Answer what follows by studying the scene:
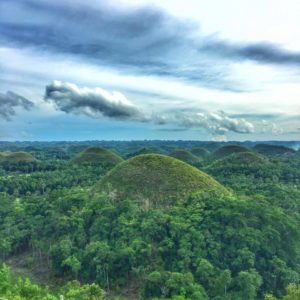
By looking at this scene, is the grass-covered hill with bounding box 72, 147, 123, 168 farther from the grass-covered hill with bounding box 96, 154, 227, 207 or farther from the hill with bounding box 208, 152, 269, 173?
the grass-covered hill with bounding box 96, 154, 227, 207

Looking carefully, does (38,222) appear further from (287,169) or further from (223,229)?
(287,169)

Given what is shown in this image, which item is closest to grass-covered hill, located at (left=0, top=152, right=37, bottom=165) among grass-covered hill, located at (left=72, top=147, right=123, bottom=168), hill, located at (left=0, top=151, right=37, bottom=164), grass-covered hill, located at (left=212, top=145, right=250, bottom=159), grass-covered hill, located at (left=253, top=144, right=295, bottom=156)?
hill, located at (left=0, top=151, right=37, bottom=164)

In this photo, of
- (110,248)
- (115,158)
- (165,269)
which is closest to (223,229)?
(165,269)

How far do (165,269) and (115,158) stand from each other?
66039 mm

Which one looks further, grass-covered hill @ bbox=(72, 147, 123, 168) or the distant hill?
grass-covered hill @ bbox=(72, 147, 123, 168)

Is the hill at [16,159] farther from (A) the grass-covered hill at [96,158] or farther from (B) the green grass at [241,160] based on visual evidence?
(B) the green grass at [241,160]

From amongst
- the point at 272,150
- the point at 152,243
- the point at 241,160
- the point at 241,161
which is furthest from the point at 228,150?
the point at 152,243

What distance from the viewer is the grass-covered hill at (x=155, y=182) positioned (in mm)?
38094

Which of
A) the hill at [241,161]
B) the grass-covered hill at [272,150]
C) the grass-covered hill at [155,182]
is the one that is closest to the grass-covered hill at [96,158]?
the hill at [241,161]

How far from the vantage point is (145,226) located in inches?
1173

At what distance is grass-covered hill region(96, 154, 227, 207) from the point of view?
3809cm

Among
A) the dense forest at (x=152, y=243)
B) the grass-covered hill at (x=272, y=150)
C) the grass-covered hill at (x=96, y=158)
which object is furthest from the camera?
the grass-covered hill at (x=272, y=150)

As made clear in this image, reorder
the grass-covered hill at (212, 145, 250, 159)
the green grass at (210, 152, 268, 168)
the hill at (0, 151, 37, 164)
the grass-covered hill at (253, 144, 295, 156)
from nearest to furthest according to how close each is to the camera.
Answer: the green grass at (210, 152, 268, 168) < the hill at (0, 151, 37, 164) < the grass-covered hill at (212, 145, 250, 159) < the grass-covered hill at (253, 144, 295, 156)

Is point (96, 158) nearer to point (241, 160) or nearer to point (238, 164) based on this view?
point (241, 160)
